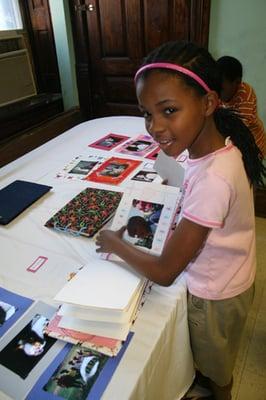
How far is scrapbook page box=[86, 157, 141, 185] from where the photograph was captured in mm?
1385

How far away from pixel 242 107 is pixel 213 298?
125 cm

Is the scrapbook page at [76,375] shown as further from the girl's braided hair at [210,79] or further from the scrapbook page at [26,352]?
the girl's braided hair at [210,79]

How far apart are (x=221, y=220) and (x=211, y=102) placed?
265 millimetres

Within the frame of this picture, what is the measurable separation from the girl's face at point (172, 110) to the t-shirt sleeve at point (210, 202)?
113 mm

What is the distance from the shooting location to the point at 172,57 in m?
0.71

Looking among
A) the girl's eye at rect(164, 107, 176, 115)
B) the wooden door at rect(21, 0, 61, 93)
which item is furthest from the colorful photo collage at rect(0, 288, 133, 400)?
the wooden door at rect(21, 0, 61, 93)

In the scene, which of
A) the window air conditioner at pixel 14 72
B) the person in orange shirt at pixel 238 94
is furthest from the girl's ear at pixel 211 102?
the window air conditioner at pixel 14 72

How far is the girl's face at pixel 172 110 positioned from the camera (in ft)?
2.32

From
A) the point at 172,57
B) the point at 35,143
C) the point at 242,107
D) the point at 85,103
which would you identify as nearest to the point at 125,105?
the point at 85,103

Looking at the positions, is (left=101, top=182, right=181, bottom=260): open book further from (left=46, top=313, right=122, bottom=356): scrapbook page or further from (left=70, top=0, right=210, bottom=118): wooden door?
(left=70, top=0, right=210, bottom=118): wooden door

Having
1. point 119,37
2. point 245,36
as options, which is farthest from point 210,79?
point 119,37

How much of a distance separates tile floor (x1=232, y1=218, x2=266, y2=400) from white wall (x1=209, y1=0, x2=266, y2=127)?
1.24 metres

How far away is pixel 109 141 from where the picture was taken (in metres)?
1.77

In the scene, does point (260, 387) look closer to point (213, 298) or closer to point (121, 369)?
point (213, 298)
